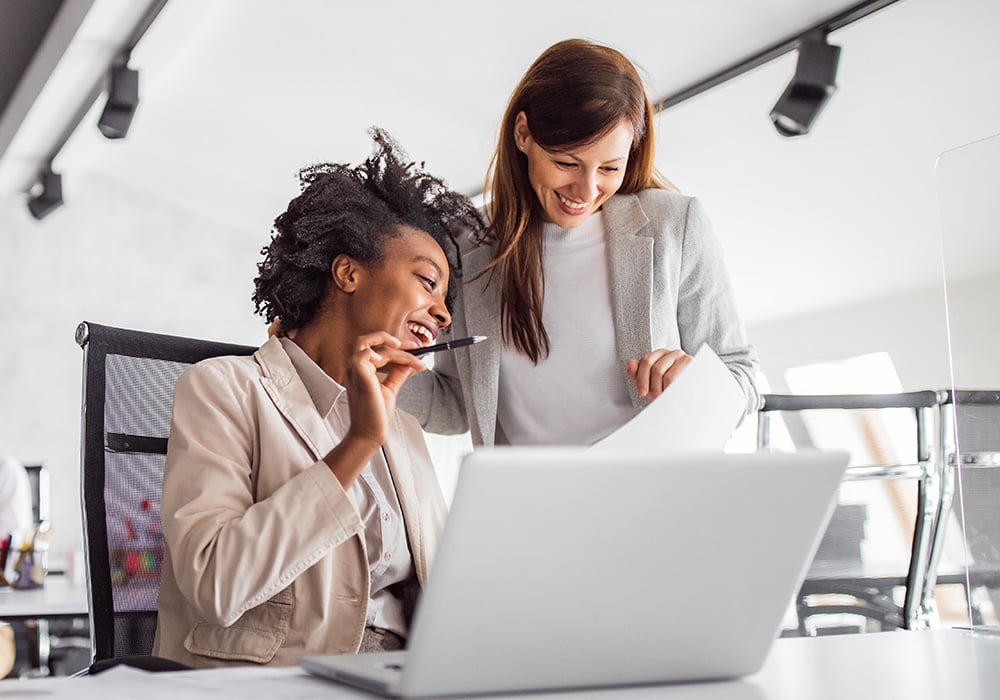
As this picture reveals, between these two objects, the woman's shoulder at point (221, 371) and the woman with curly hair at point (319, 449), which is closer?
the woman with curly hair at point (319, 449)

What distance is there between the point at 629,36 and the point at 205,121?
9.77 ft

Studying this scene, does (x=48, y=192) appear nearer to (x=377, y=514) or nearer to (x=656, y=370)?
(x=377, y=514)

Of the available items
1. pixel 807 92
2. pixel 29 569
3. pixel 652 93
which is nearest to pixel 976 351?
pixel 29 569

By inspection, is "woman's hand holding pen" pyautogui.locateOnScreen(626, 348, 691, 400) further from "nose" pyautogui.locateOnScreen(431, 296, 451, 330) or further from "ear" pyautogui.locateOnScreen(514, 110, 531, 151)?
"ear" pyautogui.locateOnScreen(514, 110, 531, 151)

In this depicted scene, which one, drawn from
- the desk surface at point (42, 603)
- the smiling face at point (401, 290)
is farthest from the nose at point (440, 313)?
the desk surface at point (42, 603)

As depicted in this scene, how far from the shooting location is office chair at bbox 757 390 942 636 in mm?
1869

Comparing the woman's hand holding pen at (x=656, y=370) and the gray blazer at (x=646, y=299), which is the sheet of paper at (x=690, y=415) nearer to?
the woman's hand holding pen at (x=656, y=370)

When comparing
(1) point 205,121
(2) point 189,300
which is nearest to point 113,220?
(2) point 189,300

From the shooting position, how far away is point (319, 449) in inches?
45.5

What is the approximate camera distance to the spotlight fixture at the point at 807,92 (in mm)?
3441

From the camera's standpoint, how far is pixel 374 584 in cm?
117

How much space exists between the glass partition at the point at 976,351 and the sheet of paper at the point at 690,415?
25 centimetres

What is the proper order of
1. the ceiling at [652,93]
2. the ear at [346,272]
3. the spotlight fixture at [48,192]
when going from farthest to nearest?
the spotlight fixture at [48,192] → the ceiling at [652,93] → the ear at [346,272]

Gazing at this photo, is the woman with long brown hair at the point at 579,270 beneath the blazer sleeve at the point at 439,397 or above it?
above
